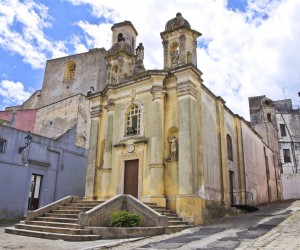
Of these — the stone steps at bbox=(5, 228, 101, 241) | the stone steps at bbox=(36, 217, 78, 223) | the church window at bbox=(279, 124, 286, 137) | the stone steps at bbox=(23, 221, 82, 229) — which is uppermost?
the church window at bbox=(279, 124, 286, 137)

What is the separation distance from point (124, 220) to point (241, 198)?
10.8 m

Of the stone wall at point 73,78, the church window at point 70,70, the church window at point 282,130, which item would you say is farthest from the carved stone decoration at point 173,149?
the church window at point 282,130

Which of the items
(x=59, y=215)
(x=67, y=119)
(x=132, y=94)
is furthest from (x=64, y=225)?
(x=67, y=119)

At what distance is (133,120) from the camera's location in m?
16.1

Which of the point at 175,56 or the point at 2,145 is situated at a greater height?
the point at 175,56

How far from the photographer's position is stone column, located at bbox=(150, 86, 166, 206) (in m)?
13.4

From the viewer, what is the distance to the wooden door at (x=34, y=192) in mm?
18047

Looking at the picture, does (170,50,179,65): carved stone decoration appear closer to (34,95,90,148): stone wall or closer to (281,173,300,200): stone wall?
(34,95,90,148): stone wall

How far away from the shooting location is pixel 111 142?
1619cm

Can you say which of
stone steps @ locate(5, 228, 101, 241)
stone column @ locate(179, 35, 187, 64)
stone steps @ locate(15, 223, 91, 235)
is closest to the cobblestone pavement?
stone steps @ locate(5, 228, 101, 241)

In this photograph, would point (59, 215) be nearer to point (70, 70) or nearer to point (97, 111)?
point (97, 111)

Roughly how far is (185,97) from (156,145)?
8.88 ft

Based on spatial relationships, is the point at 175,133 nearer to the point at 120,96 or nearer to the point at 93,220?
the point at 120,96

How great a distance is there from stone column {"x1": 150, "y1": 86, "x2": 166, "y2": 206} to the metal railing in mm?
5769
